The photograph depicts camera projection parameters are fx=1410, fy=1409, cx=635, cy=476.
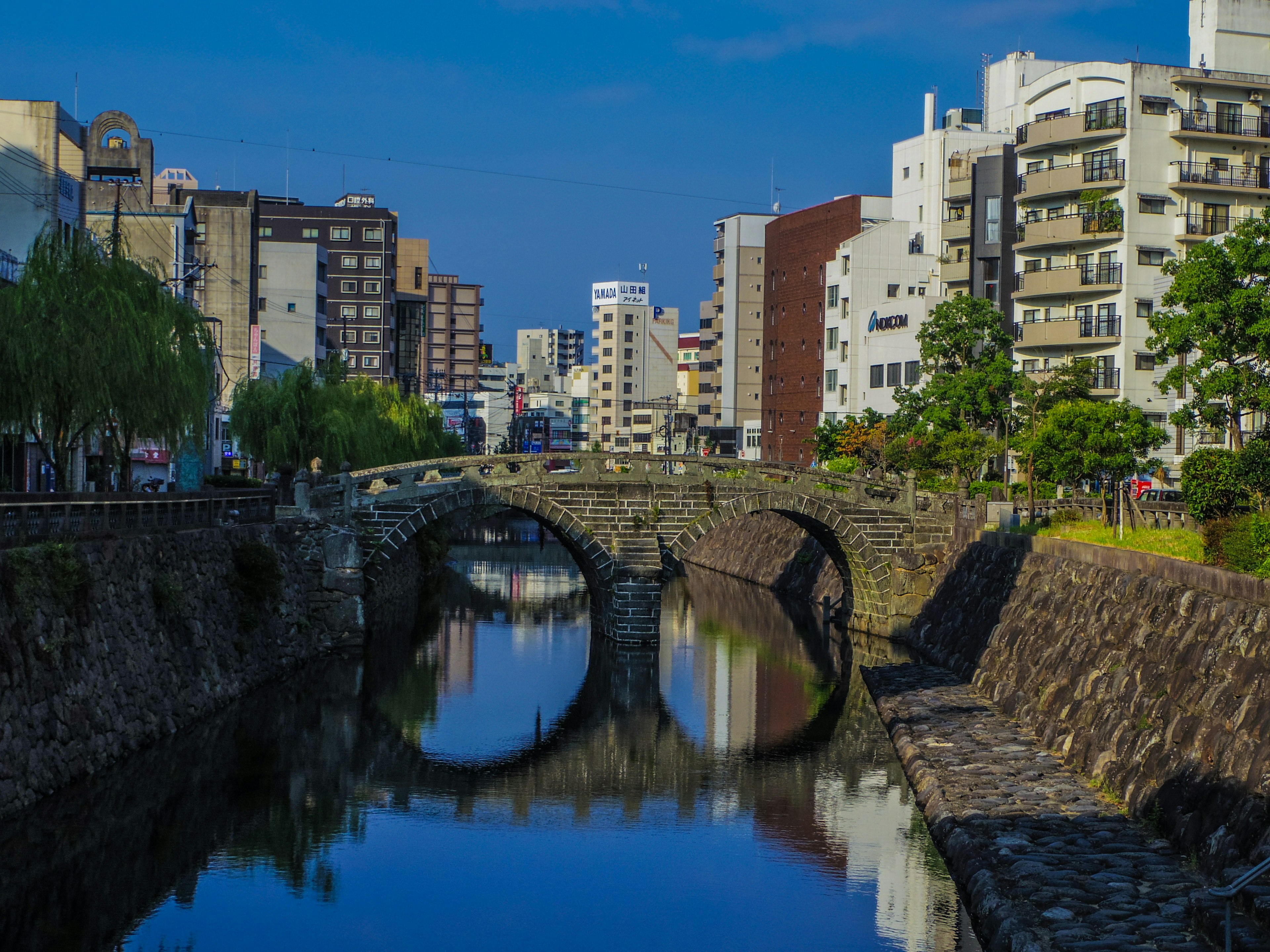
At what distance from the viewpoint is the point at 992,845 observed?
1777cm

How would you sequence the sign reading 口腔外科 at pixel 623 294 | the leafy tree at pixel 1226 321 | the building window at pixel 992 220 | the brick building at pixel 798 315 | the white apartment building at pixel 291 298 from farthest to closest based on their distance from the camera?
the sign reading 口腔外科 at pixel 623 294 → the white apartment building at pixel 291 298 → the brick building at pixel 798 315 → the building window at pixel 992 220 → the leafy tree at pixel 1226 321

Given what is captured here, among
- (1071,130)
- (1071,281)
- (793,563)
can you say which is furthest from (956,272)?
(793,563)

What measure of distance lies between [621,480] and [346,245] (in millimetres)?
70013

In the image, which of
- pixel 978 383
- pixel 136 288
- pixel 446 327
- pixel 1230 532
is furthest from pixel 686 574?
pixel 446 327

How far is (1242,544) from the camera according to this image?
19.1m

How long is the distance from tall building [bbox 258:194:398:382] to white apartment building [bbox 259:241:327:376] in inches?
842

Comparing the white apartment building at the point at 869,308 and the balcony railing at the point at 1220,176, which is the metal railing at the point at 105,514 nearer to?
the balcony railing at the point at 1220,176

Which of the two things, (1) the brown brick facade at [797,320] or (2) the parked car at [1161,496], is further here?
(1) the brown brick facade at [797,320]

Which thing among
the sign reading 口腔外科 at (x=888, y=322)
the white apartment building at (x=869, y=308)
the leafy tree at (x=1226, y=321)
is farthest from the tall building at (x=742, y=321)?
the leafy tree at (x=1226, y=321)

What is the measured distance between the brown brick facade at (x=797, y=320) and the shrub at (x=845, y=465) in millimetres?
17875

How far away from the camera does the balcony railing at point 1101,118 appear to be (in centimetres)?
A: 4772

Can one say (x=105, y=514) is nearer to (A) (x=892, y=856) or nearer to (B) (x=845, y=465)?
(A) (x=892, y=856)

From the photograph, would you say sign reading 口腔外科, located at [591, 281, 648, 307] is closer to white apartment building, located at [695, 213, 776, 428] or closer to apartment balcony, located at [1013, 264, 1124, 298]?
white apartment building, located at [695, 213, 776, 428]

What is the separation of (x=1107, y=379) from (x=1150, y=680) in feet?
102
